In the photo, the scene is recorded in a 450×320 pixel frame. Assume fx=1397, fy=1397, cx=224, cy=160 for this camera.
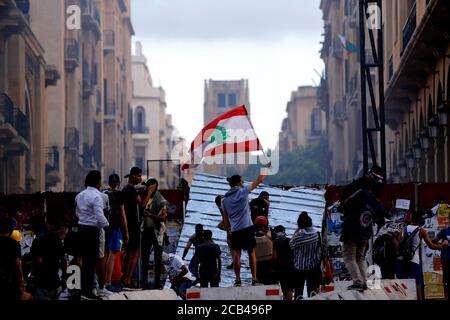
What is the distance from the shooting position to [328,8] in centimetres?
8838

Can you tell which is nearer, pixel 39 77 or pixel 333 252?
pixel 333 252

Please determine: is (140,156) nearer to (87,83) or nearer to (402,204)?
(87,83)

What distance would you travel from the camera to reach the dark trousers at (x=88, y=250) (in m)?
17.2

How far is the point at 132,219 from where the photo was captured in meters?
19.1

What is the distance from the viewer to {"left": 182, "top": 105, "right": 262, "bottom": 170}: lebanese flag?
2178 cm

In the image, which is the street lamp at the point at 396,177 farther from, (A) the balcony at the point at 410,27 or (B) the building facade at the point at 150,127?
(B) the building facade at the point at 150,127

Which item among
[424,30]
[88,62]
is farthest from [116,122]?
[424,30]

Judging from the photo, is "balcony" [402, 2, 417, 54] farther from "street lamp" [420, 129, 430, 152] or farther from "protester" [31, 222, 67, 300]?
"protester" [31, 222, 67, 300]

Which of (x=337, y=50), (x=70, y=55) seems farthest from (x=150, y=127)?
(x=70, y=55)

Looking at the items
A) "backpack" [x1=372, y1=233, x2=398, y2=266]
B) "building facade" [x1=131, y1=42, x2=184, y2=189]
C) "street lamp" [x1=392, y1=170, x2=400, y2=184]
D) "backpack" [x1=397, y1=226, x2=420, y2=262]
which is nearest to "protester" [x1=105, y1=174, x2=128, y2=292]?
"backpack" [x1=372, y1=233, x2=398, y2=266]

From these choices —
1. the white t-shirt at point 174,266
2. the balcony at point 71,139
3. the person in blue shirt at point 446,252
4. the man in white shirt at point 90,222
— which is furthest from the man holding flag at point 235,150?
the balcony at point 71,139

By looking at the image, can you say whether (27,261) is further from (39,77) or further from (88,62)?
(88,62)

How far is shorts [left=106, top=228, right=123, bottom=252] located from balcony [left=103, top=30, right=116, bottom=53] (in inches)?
2557
